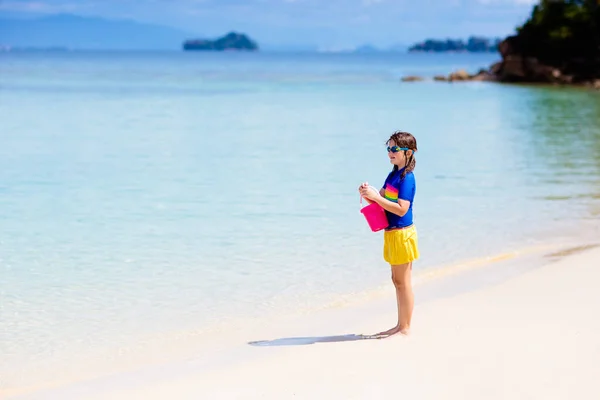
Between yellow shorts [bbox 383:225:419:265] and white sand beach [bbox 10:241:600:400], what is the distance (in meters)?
0.63

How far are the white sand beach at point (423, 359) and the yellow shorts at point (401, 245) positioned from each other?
63cm

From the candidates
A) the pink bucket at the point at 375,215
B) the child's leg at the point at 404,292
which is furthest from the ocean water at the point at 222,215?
the pink bucket at the point at 375,215

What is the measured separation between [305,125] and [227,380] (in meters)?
26.5

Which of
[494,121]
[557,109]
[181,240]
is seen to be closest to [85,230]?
[181,240]

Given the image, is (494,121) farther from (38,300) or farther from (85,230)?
(38,300)

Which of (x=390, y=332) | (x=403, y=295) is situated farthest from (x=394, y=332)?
(x=403, y=295)

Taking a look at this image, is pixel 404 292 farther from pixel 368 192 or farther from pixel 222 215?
pixel 222 215

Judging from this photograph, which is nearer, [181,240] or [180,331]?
[180,331]

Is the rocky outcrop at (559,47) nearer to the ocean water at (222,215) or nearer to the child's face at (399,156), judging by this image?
the ocean water at (222,215)

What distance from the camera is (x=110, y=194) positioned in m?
15.6

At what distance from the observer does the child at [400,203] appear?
20.5 feet

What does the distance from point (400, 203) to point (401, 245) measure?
347 millimetres

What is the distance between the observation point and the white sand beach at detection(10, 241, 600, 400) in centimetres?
551

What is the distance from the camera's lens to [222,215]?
13453 mm
